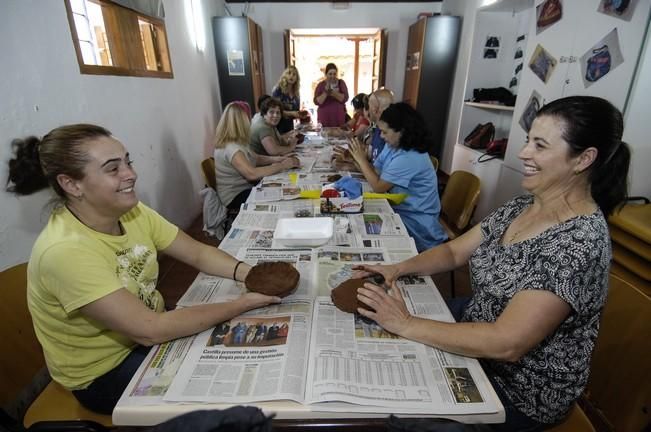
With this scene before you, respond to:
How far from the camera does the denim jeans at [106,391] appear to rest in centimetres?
88

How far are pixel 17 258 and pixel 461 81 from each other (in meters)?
4.54

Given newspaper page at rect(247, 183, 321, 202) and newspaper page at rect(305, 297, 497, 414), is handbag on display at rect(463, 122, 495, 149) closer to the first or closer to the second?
newspaper page at rect(247, 183, 321, 202)

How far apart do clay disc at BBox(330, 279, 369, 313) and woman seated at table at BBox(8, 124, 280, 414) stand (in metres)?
0.18

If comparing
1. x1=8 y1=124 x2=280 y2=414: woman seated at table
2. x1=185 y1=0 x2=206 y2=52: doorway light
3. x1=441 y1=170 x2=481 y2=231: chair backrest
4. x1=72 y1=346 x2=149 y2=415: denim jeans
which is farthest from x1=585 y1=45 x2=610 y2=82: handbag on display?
x1=185 y1=0 x2=206 y2=52: doorway light

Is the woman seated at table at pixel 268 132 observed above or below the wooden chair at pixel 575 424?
above

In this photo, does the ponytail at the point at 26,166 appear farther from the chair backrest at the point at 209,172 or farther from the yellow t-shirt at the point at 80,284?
the chair backrest at the point at 209,172

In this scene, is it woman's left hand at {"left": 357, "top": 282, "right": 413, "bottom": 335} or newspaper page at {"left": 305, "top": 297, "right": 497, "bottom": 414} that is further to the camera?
woman's left hand at {"left": 357, "top": 282, "right": 413, "bottom": 335}

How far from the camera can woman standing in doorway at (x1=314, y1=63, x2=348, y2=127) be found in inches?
173

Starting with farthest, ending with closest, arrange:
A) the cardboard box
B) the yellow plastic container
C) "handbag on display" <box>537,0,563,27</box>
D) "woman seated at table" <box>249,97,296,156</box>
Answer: "woman seated at table" <box>249,97,296,156</box> < "handbag on display" <box>537,0,563,27</box> < the yellow plastic container < the cardboard box

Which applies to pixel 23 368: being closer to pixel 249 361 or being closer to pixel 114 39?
pixel 249 361

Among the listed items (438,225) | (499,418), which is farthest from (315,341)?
Result: (438,225)

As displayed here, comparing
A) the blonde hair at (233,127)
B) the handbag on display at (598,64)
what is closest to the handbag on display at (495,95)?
the handbag on display at (598,64)

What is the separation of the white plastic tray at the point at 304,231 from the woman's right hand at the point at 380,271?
0.23 m

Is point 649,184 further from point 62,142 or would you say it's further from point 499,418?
point 62,142
